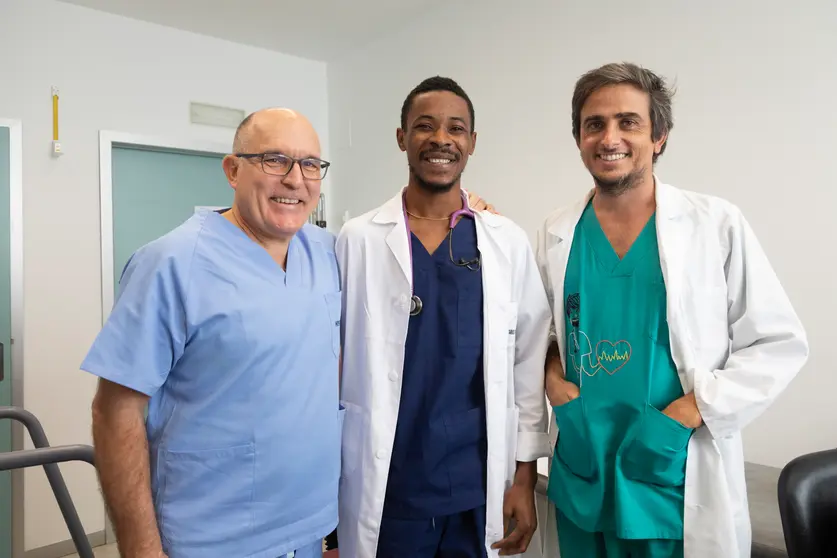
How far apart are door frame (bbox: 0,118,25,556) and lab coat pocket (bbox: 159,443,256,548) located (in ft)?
7.62

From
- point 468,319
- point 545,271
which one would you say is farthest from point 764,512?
point 468,319

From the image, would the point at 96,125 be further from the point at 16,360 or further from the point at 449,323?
the point at 449,323

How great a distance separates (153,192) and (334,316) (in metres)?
2.53

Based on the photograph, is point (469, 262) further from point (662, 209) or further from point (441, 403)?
point (662, 209)

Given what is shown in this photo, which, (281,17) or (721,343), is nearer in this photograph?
(721,343)

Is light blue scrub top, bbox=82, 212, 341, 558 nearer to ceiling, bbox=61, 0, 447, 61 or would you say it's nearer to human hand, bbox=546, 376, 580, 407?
human hand, bbox=546, 376, 580, 407

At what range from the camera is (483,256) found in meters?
1.42

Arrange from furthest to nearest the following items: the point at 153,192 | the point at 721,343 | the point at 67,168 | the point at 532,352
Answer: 1. the point at 153,192
2. the point at 67,168
3. the point at 532,352
4. the point at 721,343

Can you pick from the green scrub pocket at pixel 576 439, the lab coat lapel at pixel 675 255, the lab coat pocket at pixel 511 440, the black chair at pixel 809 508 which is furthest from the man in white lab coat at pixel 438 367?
the black chair at pixel 809 508

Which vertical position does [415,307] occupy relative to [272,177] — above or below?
below

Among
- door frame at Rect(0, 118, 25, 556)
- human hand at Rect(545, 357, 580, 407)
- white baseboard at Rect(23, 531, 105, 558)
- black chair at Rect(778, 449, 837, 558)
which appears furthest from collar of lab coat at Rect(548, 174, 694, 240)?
white baseboard at Rect(23, 531, 105, 558)

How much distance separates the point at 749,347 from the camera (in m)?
1.25

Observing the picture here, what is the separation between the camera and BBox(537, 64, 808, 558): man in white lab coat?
1203 millimetres

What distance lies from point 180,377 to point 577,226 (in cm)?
98
